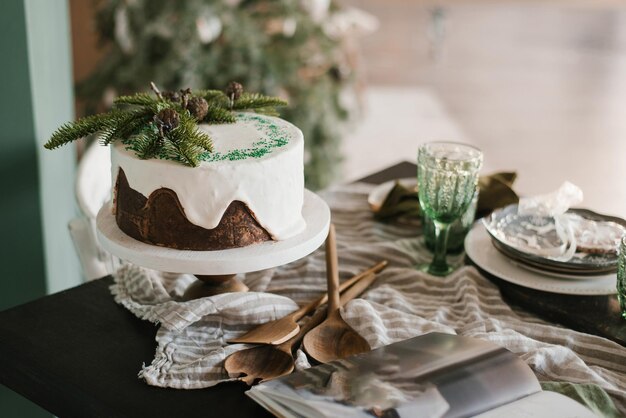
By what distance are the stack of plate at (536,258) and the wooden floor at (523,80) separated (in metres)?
2.24

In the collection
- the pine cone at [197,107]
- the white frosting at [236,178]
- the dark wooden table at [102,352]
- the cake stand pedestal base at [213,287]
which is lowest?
the dark wooden table at [102,352]

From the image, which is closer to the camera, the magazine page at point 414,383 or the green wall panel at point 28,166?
the magazine page at point 414,383

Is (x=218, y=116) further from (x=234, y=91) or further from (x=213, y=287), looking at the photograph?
(x=213, y=287)

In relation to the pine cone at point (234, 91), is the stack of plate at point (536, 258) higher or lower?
lower

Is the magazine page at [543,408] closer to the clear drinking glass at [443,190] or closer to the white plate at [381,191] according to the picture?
the clear drinking glass at [443,190]

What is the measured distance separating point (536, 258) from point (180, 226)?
0.53 m

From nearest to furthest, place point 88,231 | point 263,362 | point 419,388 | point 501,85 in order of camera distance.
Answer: point 419,388 → point 263,362 → point 88,231 → point 501,85

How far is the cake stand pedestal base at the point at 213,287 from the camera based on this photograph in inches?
45.3

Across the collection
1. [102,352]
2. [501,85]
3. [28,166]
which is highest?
[28,166]

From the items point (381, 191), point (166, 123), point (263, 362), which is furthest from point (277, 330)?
point (381, 191)

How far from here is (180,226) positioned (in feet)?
3.41

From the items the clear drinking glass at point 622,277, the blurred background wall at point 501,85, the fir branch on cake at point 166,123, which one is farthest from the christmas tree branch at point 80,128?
the blurred background wall at point 501,85

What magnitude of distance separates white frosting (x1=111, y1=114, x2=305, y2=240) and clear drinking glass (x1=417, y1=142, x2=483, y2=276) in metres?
0.23

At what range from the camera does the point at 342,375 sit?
899 mm
